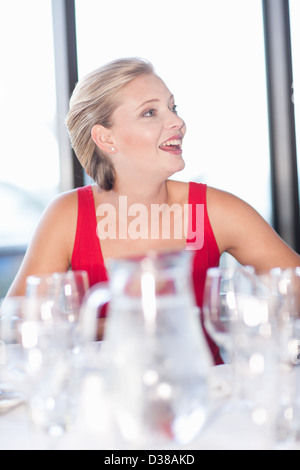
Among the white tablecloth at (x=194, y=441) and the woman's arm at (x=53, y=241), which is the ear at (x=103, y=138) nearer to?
the woman's arm at (x=53, y=241)

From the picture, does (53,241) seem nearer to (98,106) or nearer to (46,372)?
(98,106)

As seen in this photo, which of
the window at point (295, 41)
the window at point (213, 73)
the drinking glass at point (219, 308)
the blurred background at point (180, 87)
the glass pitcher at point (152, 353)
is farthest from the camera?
the window at point (295, 41)

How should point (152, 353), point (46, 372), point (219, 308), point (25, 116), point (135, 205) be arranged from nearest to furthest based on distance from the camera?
point (152, 353) → point (46, 372) → point (219, 308) → point (135, 205) → point (25, 116)

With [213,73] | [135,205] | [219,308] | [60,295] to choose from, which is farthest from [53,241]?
[213,73]

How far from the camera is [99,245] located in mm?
1881

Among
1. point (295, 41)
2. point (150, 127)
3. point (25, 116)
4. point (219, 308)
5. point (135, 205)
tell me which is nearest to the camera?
point (219, 308)

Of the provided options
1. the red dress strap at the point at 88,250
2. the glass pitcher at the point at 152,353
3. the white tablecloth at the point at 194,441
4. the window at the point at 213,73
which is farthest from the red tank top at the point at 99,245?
the window at the point at 213,73

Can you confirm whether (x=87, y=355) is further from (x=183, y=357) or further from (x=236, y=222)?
(x=236, y=222)

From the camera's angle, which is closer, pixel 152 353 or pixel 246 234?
pixel 152 353

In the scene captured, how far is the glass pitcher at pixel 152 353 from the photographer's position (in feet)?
2.15

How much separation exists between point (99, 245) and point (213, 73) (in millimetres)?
2021

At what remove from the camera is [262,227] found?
1842 mm

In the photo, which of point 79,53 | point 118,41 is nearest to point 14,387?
point 79,53

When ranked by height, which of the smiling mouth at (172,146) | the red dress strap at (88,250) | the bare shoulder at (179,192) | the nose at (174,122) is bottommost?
the red dress strap at (88,250)
